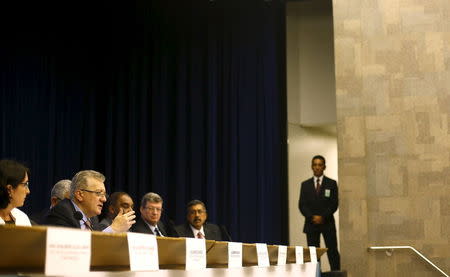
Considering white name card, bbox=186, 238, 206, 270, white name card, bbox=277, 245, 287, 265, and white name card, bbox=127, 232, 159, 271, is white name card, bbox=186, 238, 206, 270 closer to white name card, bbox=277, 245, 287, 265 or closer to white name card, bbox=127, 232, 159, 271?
white name card, bbox=127, 232, 159, 271

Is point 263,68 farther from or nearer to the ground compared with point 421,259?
farther from the ground

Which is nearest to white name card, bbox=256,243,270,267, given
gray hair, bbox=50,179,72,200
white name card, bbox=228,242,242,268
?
white name card, bbox=228,242,242,268

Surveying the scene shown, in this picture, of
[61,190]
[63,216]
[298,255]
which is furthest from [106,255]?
[61,190]

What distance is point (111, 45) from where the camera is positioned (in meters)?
9.60

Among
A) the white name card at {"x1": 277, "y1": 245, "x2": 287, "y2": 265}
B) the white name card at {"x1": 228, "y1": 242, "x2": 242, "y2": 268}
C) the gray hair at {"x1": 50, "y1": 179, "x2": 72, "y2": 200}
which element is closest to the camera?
the white name card at {"x1": 228, "y1": 242, "x2": 242, "y2": 268}

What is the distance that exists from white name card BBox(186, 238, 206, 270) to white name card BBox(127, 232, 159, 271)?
31 centimetres

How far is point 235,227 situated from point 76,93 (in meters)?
2.67

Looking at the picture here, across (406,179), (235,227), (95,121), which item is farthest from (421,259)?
(95,121)

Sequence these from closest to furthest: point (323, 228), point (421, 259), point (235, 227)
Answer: point (421, 259) → point (323, 228) → point (235, 227)

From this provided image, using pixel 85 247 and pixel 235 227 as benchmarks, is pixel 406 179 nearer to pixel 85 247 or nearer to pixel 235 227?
pixel 235 227

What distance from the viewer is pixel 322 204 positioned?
8.15 meters

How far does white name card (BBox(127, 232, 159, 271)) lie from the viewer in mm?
1571

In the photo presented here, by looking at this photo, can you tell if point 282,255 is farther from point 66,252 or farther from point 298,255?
point 66,252

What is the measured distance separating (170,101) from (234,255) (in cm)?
703
